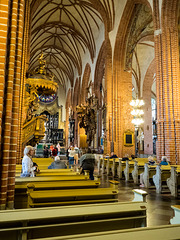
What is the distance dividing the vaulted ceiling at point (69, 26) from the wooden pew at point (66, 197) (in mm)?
14419

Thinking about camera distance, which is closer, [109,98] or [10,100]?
[10,100]

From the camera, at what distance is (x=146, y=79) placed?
20.6 metres

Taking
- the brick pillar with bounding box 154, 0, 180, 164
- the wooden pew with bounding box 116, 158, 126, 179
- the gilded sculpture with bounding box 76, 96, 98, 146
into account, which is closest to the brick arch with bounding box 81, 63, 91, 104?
the gilded sculpture with bounding box 76, 96, 98, 146

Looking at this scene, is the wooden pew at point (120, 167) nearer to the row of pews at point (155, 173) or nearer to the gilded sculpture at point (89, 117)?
the row of pews at point (155, 173)

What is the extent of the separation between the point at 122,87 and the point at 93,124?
4.34m

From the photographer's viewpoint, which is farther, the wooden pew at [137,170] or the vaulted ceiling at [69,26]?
the vaulted ceiling at [69,26]

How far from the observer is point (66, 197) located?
2635mm

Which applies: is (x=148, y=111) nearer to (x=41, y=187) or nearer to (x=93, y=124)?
(x=93, y=124)

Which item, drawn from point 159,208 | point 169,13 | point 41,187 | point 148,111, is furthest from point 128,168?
point 148,111

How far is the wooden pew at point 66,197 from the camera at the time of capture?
2465mm

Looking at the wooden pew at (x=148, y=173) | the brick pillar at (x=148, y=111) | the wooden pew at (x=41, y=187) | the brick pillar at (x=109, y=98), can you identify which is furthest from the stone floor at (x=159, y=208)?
the brick pillar at (x=148, y=111)

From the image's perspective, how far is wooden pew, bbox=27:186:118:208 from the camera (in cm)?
246

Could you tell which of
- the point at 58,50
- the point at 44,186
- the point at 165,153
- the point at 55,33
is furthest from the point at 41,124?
the point at 58,50

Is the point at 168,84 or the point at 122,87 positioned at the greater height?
the point at 122,87
